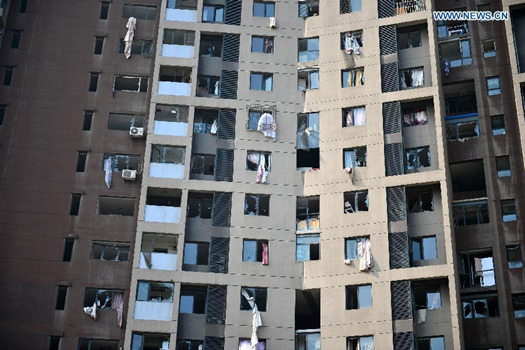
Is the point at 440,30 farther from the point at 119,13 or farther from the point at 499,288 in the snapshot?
the point at 119,13

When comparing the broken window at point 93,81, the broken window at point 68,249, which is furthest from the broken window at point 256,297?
the broken window at point 93,81

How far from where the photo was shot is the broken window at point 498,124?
191 ft

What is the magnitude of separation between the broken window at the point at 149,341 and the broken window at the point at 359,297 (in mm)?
11974

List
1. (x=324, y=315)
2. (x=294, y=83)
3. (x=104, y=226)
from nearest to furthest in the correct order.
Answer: (x=324, y=315), (x=104, y=226), (x=294, y=83)

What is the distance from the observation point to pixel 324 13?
62.4m

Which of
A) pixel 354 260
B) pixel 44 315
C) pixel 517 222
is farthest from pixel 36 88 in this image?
pixel 517 222

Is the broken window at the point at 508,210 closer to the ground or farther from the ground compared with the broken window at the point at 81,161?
closer to the ground

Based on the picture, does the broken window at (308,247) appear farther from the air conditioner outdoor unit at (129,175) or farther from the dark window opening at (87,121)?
the dark window opening at (87,121)

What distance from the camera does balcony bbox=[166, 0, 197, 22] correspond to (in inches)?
2476

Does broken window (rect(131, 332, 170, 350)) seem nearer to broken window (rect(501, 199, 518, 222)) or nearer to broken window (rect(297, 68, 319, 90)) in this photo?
broken window (rect(297, 68, 319, 90))

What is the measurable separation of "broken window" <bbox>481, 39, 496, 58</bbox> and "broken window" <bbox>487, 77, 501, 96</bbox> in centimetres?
207

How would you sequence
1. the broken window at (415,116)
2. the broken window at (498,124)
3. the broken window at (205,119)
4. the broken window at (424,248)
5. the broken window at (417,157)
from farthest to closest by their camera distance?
the broken window at (205,119)
the broken window at (498,124)
the broken window at (415,116)
the broken window at (417,157)
the broken window at (424,248)

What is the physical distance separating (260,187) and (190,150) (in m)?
5.70

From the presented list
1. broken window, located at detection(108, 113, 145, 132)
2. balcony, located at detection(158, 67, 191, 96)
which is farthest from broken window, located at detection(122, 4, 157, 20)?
broken window, located at detection(108, 113, 145, 132)
